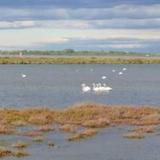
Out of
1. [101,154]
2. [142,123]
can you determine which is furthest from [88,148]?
[142,123]

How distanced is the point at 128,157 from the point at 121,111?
1547 cm

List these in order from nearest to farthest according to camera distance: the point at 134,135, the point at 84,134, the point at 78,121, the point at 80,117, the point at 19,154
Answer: the point at 19,154 → the point at 134,135 → the point at 84,134 → the point at 78,121 → the point at 80,117

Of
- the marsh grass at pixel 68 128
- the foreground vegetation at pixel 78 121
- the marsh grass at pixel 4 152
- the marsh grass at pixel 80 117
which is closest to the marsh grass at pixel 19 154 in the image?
the marsh grass at pixel 4 152

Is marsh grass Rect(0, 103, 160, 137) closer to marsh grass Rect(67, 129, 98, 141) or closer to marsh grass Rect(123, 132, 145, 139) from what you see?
marsh grass Rect(67, 129, 98, 141)

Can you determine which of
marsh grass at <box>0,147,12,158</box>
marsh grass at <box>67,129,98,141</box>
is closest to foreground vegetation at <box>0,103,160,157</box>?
marsh grass at <box>67,129,98,141</box>

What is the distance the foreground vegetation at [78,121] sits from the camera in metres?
35.7

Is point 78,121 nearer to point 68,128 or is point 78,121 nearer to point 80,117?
point 80,117

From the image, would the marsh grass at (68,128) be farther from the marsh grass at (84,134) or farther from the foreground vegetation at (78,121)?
the marsh grass at (84,134)

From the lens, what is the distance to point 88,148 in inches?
1249

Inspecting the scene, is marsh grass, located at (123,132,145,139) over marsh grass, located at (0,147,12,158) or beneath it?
beneath

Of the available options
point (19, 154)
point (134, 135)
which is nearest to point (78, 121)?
point (134, 135)

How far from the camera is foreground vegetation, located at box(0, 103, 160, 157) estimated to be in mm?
35691

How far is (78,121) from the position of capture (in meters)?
40.6

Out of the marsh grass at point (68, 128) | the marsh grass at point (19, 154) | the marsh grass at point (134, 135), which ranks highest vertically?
the marsh grass at point (19, 154)
